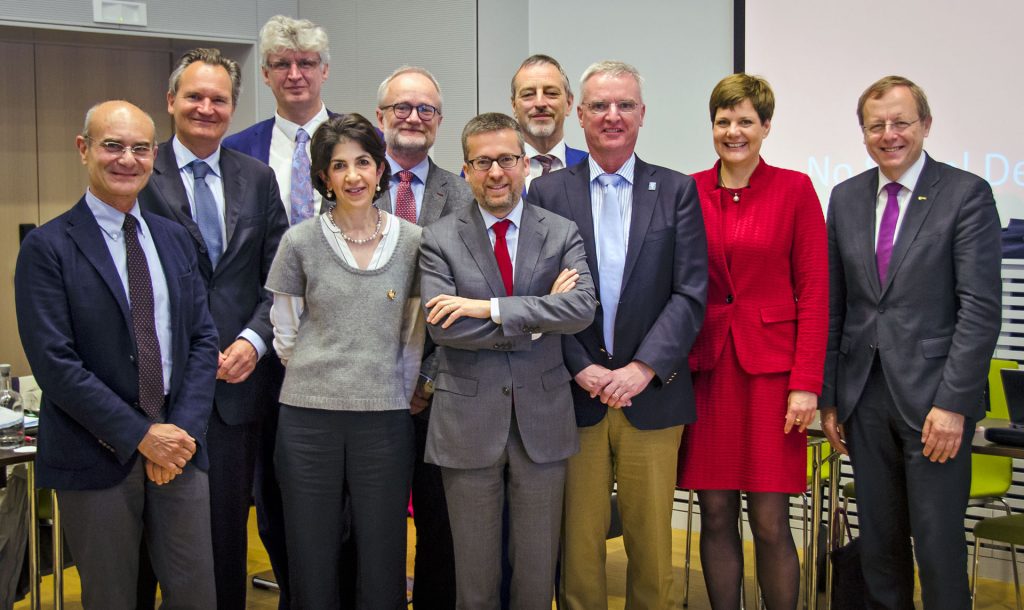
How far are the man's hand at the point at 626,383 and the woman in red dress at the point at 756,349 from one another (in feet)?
0.93

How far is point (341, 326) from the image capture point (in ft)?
9.39

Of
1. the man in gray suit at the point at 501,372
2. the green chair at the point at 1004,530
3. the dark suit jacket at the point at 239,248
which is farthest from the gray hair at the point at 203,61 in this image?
the green chair at the point at 1004,530

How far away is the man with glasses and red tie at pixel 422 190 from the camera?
3.28 meters

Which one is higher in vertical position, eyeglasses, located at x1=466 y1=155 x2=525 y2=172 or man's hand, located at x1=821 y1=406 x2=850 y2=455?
eyeglasses, located at x1=466 y1=155 x2=525 y2=172

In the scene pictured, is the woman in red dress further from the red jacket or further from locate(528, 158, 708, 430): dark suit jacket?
locate(528, 158, 708, 430): dark suit jacket

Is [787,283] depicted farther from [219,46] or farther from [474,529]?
[219,46]

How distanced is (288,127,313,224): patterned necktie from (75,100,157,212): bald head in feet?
2.44

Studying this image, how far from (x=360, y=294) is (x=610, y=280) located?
75 centimetres

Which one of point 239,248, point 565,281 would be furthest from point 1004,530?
point 239,248

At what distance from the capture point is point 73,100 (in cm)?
657

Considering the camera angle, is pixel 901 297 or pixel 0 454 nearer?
pixel 901 297

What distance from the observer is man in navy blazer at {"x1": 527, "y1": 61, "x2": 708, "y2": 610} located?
2941 mm

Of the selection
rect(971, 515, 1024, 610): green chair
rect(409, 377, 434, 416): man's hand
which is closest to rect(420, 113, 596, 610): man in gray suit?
rect(409, 377, 434, 416): man's hand

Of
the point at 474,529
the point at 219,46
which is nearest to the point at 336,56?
the point at 219,46
